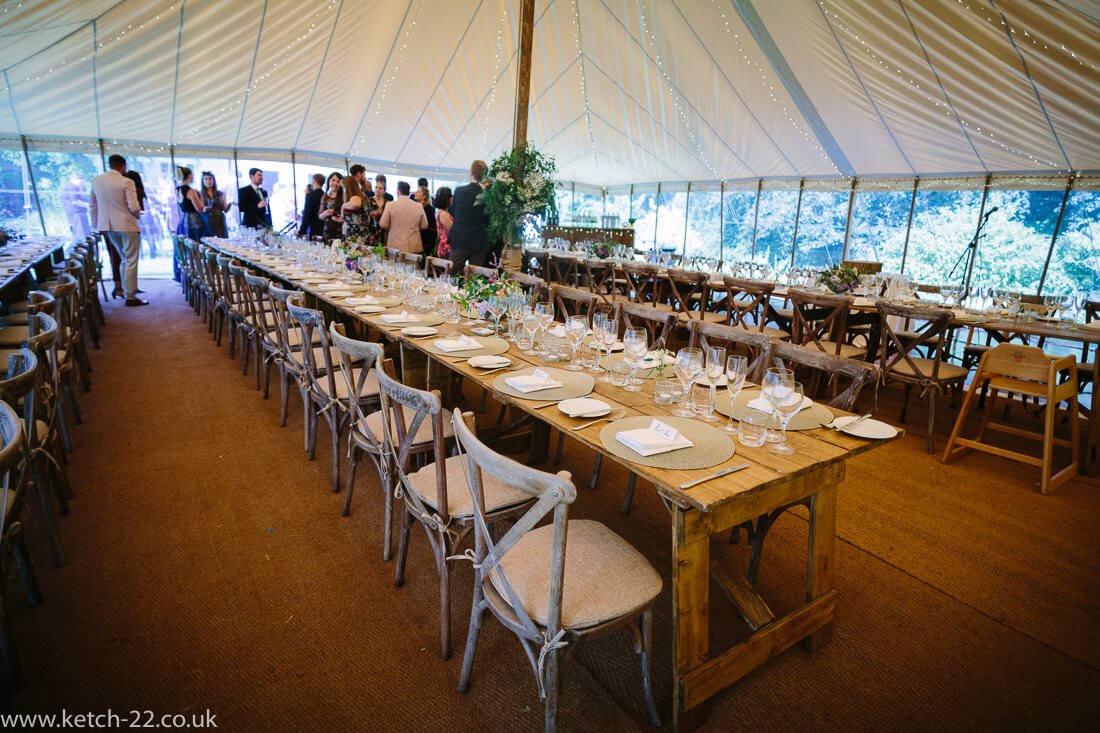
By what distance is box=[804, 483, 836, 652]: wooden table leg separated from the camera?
6.53 ft

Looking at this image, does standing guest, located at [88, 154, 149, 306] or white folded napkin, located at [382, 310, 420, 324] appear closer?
white folded napkin, located at [382, 310, 420, 324]

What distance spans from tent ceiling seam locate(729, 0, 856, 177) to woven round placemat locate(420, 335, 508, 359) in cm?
724

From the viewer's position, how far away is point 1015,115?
728 centimetres

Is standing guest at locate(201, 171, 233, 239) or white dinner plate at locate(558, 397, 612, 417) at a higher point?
standing guest at locate(201, 171, 233, 239)

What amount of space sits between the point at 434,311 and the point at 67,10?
6.50 metres

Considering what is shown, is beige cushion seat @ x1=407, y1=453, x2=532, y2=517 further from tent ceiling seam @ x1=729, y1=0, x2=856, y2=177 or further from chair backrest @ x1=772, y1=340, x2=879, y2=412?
tent ceiling seam @ x1=729, y1=0, x2=856, y2=177

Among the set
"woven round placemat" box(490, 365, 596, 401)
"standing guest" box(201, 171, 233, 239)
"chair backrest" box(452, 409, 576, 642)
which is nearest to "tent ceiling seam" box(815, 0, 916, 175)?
"woven round placemat" box(490, 365, 596, 401)

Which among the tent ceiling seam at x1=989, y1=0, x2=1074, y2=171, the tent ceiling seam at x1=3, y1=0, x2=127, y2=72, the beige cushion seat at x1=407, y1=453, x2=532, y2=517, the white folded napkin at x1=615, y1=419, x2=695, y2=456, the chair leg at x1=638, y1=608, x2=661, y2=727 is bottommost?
the chair leg at x1=638, y1=608, x2=661, y2=727

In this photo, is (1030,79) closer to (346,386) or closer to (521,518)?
(346,386)

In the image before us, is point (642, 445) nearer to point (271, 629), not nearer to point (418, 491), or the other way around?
point (418, 491)

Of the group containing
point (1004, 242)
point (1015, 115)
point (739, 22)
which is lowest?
point (1004, 242)

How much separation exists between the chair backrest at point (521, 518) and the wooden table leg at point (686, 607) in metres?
0.38

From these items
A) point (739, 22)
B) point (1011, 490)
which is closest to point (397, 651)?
point (1011, 490)

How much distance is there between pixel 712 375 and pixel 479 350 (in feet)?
4.22
